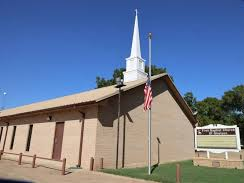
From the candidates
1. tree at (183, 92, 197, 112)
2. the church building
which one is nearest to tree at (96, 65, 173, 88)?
tree at (183, 92, 197, 112)

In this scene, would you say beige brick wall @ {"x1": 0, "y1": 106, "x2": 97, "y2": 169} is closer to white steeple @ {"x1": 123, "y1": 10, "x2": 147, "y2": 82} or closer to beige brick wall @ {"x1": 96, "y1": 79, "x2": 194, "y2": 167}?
beige brick wall @ {"x1": 96, "y1": 79, "x2": 194, "y2": 167}

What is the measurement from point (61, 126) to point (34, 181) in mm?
7139

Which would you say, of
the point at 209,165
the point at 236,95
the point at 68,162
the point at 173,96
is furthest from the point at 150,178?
the point at 236,95

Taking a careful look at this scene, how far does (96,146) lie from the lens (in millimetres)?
13758

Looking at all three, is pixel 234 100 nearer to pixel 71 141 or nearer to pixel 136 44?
pixel 136 44

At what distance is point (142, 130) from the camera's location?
674 inches

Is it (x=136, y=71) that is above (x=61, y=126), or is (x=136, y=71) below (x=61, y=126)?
above

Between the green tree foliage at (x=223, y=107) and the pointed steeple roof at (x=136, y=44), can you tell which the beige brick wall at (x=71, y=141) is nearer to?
the pointed steeple roof at (x=136, y=44)

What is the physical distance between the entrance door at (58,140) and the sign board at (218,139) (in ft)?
32.9

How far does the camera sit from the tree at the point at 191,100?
2028 inches

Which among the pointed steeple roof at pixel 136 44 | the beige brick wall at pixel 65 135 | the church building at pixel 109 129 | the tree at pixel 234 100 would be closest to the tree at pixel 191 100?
the tree at pixel 234 100

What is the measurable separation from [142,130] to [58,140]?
5.60 metres

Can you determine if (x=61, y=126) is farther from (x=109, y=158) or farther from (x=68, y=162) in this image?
(x=109, y=158)

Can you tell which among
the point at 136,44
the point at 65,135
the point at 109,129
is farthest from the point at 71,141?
the point at 136,44
